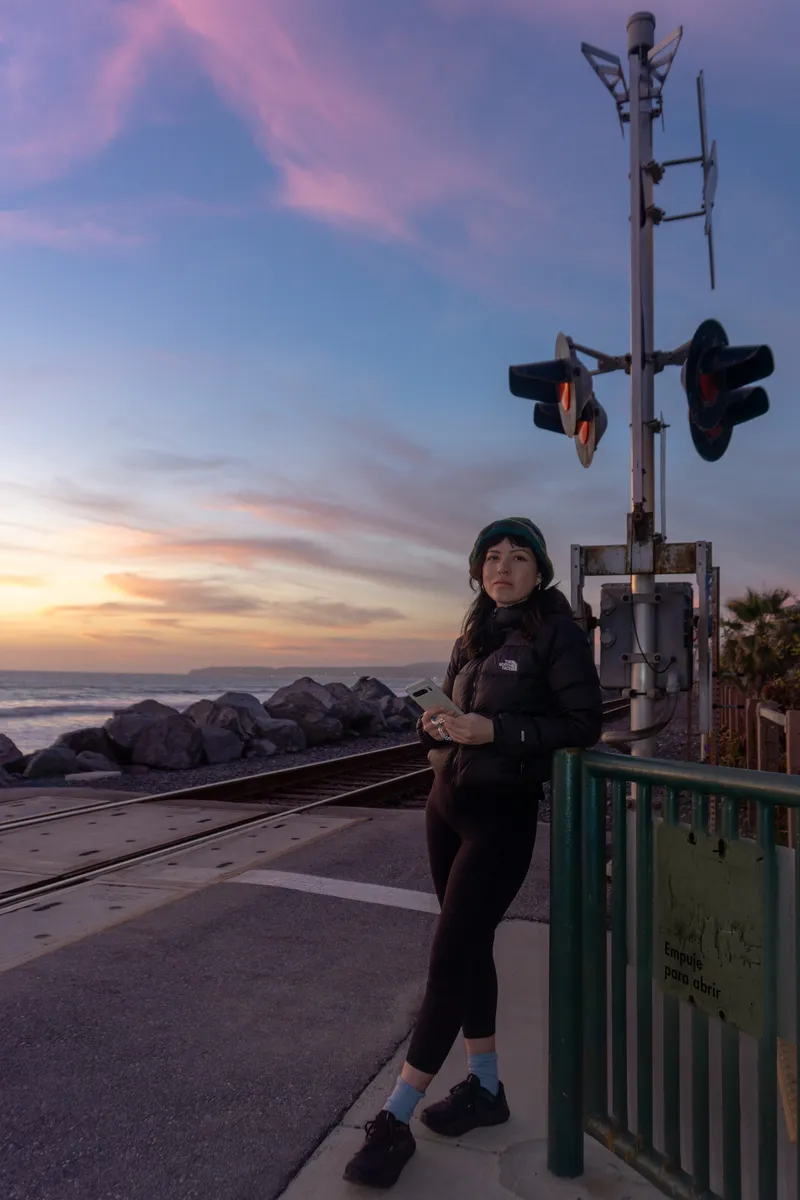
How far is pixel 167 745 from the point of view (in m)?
14.2

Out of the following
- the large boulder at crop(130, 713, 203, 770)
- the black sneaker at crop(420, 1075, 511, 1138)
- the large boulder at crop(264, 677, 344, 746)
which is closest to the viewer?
the black sneaker at crop(420, 1075, 511, 1138)

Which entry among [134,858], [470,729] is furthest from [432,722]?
[134,858]

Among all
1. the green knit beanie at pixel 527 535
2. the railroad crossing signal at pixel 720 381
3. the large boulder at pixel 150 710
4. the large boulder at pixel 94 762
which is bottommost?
the large boulder at pixel 94 762

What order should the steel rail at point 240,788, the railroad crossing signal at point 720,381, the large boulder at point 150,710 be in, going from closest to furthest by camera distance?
1. the railroad crossing signal at point 720,381
2. the steel rail at point 240,788
3. the large boulder at point 150,710

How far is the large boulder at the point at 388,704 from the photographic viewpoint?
23469 mm

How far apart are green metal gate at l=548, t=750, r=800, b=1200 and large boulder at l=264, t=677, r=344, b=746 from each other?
619 inches

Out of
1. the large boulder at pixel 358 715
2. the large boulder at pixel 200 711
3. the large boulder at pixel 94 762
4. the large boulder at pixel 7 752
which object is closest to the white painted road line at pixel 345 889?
the large boulder at pixel 94 762

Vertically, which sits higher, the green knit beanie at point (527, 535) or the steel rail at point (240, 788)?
the green knit beanie at point (527, 535)

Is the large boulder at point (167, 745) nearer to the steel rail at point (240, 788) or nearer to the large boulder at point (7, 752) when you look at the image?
the large boulder at point (7, 752)

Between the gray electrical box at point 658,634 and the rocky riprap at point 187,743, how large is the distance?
802cm

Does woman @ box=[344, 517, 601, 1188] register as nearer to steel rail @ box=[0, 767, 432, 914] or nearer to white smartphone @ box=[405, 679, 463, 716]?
white smartphone @ box=[405, 679, 463, 716]

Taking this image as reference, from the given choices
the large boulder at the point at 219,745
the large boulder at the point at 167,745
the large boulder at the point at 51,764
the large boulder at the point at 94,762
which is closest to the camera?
the large boulder at the point at 51,764

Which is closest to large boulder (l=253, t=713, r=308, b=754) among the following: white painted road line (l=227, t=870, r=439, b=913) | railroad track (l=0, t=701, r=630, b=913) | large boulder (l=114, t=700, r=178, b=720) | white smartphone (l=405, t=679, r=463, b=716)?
large boulder (l=114, t=700, r=178, b=720)

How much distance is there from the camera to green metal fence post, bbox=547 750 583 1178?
8.41ft
